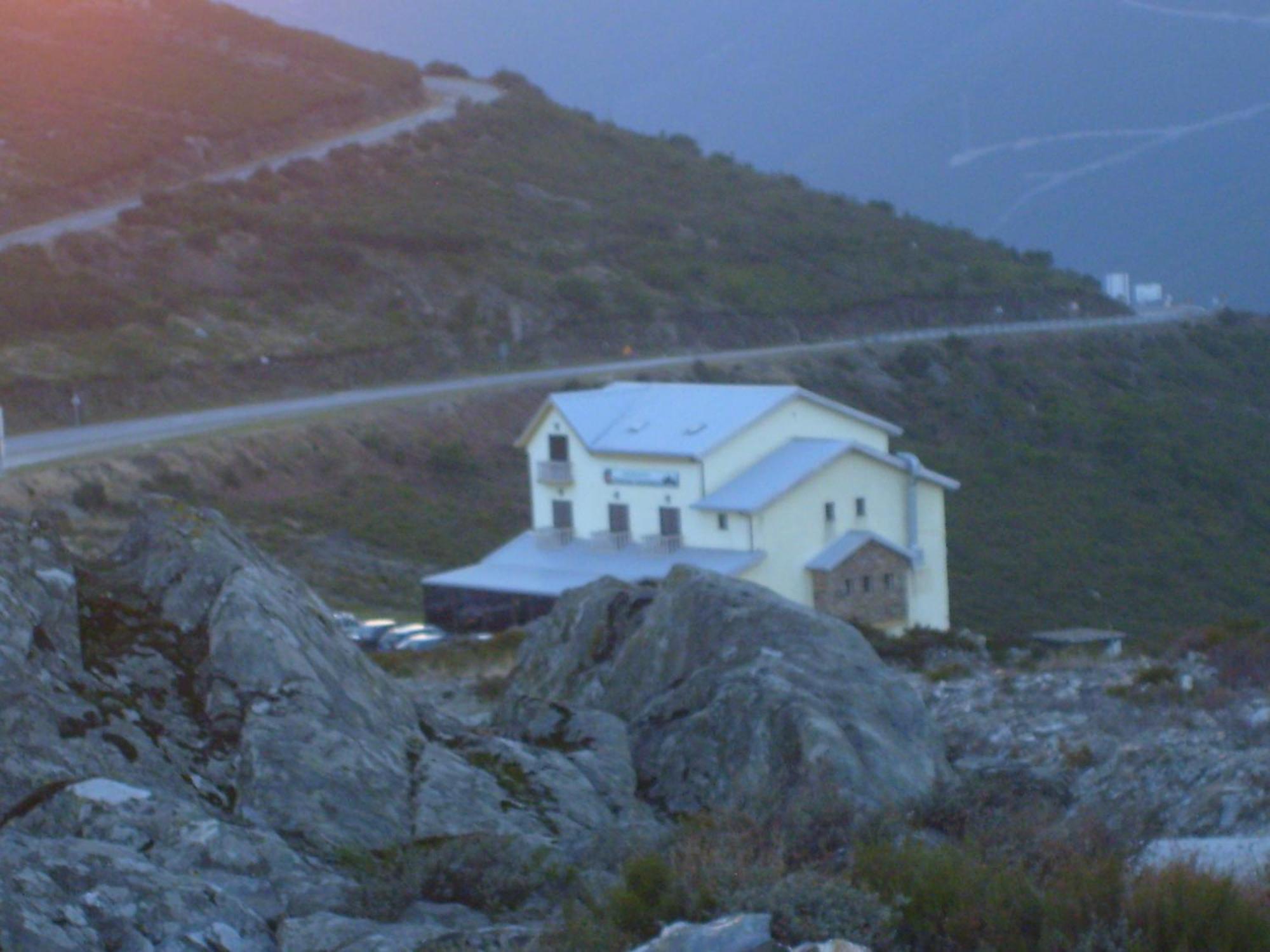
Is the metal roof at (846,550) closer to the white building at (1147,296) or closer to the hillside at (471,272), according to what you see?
the hillside at (471,272)

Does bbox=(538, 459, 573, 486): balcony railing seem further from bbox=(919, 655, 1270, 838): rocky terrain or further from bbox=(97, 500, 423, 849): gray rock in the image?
bbox=(97, 500, 423, 849): gray rock

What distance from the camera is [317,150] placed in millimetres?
78625

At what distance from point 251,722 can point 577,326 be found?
57.0m

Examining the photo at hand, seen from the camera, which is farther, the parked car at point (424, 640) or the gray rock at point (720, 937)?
the parked car at point (424, 640)

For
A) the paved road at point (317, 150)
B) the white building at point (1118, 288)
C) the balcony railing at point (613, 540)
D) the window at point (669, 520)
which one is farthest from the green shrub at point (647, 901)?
the white building at point (1118, 288)

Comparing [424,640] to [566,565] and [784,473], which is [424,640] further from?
[784,473]

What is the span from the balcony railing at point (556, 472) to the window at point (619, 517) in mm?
1267

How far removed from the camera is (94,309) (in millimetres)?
50906

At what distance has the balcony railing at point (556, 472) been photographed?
112ft

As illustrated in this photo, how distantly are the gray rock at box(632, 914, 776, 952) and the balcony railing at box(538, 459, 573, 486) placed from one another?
29640 millimetres

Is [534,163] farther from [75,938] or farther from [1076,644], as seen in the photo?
[75,938]

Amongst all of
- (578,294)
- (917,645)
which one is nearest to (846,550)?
(917,645)

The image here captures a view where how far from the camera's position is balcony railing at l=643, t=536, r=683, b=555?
31.9 m

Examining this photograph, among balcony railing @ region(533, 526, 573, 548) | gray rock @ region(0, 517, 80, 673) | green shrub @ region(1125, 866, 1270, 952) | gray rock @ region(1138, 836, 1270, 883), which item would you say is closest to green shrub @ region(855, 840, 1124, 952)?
green shrub @ region(1125, 866, 1270, 952)
